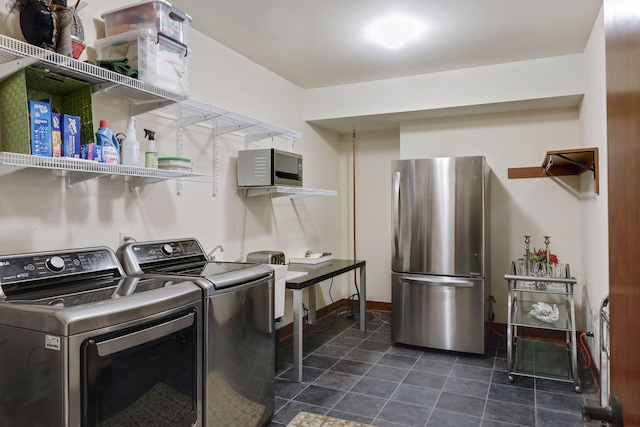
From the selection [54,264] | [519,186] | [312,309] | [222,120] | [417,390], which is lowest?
[417,390]

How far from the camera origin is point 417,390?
2828 mm

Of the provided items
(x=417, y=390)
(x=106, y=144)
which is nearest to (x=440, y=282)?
(x=417, y=390)

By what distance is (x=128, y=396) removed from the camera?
1.48 meters

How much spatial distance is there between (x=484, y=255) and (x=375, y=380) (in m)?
1.34

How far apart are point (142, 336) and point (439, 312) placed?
2623 millimetres

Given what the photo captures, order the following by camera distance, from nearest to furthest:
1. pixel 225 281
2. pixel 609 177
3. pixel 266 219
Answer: pixel 609 177, pixel 225 281, pixel 266 219

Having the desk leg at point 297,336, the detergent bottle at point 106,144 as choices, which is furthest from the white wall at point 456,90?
the detergent bottle at point 106,144

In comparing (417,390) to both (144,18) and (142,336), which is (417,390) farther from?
(144,18)

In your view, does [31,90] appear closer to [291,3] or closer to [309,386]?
[291,3]

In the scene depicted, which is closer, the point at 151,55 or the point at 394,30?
the point at 151,55

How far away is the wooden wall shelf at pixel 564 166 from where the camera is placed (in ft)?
9.15

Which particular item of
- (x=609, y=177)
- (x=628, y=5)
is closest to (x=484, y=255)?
(x=609, y=177)

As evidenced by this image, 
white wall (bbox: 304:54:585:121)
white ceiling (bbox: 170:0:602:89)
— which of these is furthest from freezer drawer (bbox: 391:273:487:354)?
white ceiling (bbox: 170:0:602:89)

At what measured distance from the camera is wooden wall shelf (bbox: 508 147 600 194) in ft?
9.15
